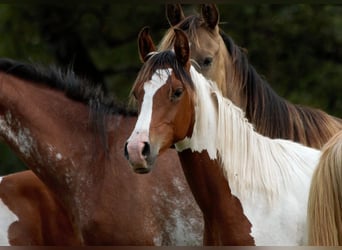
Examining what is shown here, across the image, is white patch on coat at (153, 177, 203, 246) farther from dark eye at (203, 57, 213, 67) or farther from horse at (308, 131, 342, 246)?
horse at (308, 131, 342, 246)

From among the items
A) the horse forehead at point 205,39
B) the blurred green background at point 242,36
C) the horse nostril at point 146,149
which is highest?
the blurred green background at point 242,36

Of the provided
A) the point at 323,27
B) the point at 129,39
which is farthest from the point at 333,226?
the point at 129,39

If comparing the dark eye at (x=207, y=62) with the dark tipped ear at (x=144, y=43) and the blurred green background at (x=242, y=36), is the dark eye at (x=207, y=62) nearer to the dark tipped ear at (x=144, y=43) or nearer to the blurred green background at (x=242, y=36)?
the dark tipped ear at (x=144, y=43)

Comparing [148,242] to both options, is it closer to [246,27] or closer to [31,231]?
[31,231]

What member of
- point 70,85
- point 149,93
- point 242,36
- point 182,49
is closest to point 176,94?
point 149,93

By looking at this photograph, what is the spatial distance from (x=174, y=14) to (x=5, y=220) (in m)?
1.50

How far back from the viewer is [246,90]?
5.77 m

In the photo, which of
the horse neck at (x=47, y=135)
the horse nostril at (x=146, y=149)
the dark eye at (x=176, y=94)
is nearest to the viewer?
the horse nostril at (x=146, y=149)

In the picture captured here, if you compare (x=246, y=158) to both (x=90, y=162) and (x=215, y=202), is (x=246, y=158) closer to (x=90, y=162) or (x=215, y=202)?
(x=215, y=202)

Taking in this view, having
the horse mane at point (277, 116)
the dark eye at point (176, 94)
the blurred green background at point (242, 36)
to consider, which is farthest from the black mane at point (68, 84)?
the blurred green background at point (242, 36)

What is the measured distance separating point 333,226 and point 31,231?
8.04 feet

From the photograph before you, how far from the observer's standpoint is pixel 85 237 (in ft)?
17.1

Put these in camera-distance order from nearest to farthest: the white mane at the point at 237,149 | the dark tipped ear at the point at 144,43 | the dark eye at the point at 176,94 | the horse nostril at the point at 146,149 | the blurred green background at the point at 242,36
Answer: the horse nostril at the point at 146,149
the dark eye at the point at 176,94
the white mane at the point at 237,149
the dark tipped ear at the point at 144,43
the blurred green background at the point at 242,36

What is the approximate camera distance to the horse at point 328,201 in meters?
3.62
